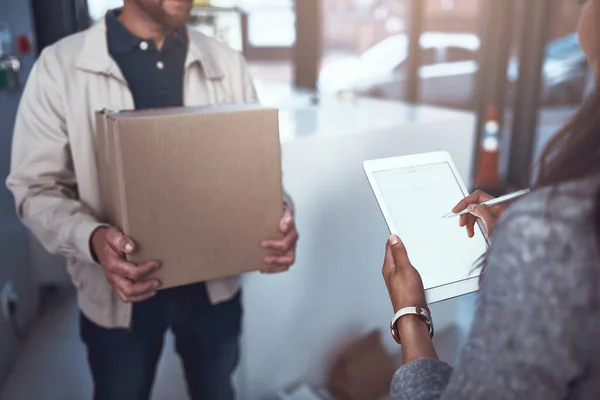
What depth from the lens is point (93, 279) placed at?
1.03m

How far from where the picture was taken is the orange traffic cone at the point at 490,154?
3.31m

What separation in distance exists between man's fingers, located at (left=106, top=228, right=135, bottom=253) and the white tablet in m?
0.37

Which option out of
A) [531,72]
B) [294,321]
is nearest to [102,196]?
[294,321]

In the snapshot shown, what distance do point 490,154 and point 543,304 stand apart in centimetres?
301

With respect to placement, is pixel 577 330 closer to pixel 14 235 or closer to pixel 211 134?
pixel 211 134

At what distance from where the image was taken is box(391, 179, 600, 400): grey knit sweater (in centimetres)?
46

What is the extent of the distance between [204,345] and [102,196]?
383 mm

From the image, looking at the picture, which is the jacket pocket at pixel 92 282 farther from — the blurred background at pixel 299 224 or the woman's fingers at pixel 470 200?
the woman's fingers at pixel 470 200

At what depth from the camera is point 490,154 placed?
3.31 metres

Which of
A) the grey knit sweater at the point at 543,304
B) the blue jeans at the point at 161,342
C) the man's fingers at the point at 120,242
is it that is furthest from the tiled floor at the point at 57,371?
the grey knit sweater at the point at 543,304

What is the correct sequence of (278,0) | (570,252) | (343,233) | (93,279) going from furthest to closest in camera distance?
(278,0), (343,233), (93,279), (570,252)

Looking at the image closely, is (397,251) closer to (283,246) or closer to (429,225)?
(429,225)

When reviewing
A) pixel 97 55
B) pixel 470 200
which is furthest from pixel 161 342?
pixel 470 200

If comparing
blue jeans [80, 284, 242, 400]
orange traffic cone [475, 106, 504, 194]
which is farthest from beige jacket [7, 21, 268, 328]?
orange traffic cone [475, 106, 504, 194]
